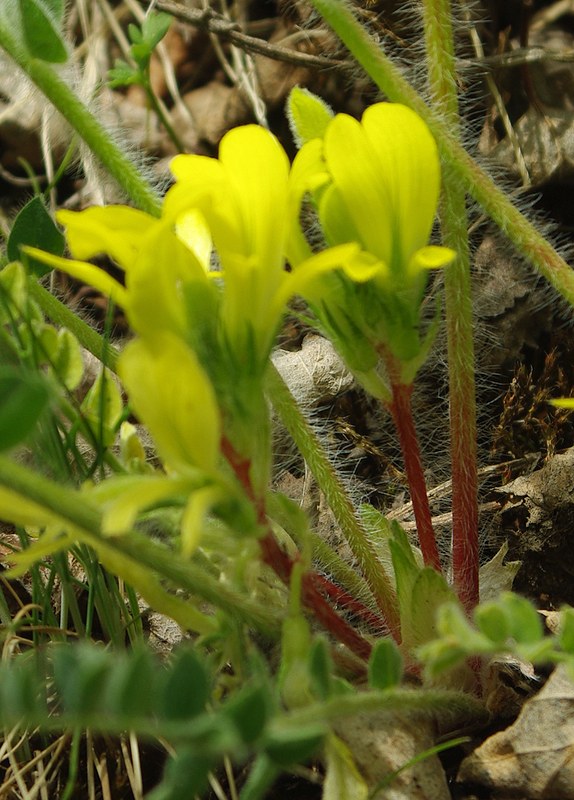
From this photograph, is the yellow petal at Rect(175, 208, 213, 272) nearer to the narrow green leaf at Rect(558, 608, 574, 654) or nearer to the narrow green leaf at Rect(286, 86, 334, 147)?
the narrow green leaf at Rect(286, 86, 334, 147)

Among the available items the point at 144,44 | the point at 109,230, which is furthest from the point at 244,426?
the point at 144,44

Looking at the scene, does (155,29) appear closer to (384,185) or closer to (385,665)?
(384,185)

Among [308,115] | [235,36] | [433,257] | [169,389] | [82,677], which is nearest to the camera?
[82,677]

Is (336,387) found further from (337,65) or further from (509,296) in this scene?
(337,65)

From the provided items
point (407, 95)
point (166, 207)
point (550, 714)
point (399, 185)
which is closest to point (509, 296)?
point (407, 95)

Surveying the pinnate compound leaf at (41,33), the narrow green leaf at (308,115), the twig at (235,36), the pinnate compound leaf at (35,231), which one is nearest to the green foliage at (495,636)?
the narrow green leaf at (308,115)

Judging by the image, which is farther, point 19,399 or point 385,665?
point 385,665

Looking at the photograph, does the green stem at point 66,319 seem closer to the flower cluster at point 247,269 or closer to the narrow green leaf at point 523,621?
the flower cluster at point 247,269
